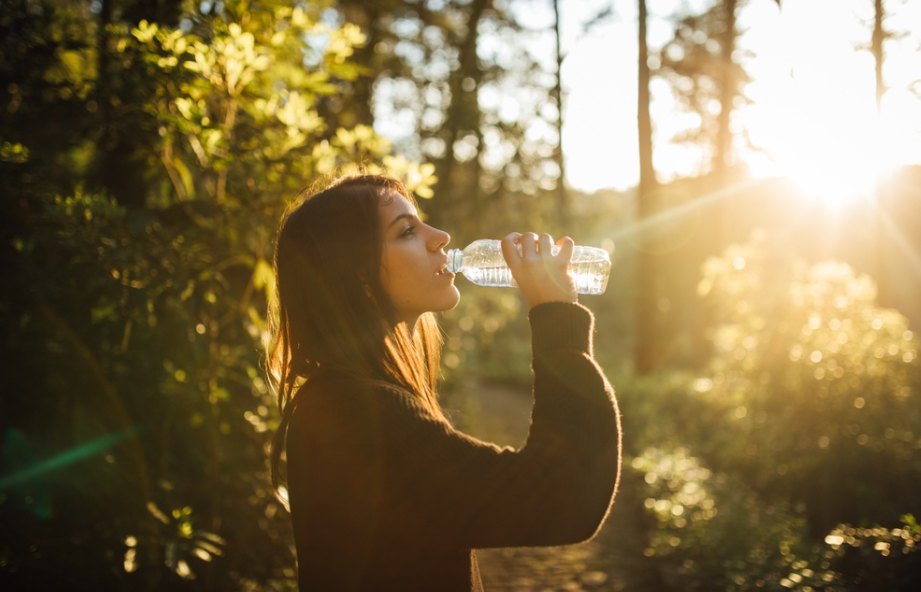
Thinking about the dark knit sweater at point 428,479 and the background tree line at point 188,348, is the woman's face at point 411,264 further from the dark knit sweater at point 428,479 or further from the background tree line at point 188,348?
the background tree line at point 188,348

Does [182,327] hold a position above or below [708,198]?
below

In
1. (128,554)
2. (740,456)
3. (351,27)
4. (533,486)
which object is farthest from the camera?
(740,456)

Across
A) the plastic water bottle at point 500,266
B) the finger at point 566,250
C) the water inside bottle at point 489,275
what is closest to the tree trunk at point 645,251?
the plastic water bottle at point 500,266

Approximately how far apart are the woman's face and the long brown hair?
26mm

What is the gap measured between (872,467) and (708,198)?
1297cm

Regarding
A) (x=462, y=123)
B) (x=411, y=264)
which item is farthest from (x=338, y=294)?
(x=462, y=123)

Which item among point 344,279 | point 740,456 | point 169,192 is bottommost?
point 740,456

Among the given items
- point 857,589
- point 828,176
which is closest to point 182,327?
point 857,589

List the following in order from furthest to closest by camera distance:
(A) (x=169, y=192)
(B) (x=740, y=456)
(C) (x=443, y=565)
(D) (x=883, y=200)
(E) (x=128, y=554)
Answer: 1. (D) (x=883, y=200)
2. (B) (x=740, y=456)
3. (A) (x=169, y=192)
4. (E) (x=128, y=554)
5. (C) (x=443, y=565)

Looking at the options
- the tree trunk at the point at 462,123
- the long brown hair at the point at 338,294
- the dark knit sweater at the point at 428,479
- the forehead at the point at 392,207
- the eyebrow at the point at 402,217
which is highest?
the tree trunk at the point at 462,123

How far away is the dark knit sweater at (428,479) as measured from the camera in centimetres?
155

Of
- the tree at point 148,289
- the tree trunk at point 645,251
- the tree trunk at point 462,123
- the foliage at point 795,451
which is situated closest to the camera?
the tree at point 148,289

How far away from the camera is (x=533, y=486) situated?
1.56 m

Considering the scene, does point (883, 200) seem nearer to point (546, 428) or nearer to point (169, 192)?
point (169, 192)
